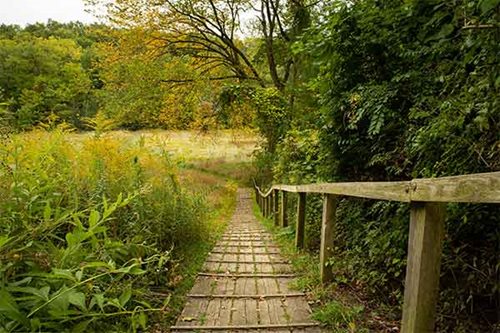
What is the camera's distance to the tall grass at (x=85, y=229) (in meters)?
1.53

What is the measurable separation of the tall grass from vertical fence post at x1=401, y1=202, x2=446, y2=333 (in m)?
1.28

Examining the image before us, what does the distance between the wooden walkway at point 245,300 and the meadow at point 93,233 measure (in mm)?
178

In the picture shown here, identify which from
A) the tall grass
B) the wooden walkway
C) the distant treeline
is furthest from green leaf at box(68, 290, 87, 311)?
the distant treeline

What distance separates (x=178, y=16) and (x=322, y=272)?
12.4m

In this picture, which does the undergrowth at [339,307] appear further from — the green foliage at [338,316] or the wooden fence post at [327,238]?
the wooden fence post at [327,238]

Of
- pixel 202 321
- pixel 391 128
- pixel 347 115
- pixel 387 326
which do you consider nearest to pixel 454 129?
pixel 391 128

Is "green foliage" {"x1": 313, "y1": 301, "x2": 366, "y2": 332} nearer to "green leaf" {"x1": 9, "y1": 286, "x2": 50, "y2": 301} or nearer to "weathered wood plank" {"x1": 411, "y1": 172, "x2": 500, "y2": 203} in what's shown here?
"weathered wood plank" {"x1": 411, "y1": 172, "x2": 500, "y2": 203}

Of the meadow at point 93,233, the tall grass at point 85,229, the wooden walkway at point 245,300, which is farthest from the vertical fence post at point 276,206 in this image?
the wooden walkway at point 245,300

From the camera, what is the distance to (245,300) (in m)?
3.05

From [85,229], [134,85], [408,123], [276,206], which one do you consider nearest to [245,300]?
[85,229]

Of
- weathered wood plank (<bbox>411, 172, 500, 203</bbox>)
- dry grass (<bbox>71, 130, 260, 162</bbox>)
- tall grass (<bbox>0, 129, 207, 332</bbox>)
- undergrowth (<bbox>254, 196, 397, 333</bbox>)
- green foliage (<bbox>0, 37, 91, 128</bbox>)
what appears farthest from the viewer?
green foliage (<bbox>0, 37, 91, 128</bbox>)

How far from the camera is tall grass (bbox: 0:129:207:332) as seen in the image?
153 cm

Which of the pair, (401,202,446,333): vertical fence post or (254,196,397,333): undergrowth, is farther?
(254,196,397,333): undergrowth

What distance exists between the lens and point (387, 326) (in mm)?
2404
